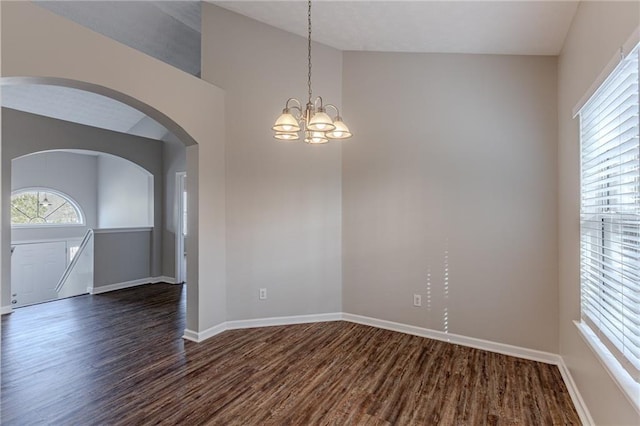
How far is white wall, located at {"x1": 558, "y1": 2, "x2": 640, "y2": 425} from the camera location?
1.58m

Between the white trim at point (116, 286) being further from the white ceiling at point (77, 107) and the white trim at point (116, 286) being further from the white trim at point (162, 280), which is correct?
the white ceiling at point (77, 107)

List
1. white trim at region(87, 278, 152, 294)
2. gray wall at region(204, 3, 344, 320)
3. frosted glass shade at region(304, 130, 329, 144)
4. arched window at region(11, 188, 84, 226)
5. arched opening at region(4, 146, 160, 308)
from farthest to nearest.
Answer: arched window at region(11, 188, 84, 226)
arched opening at region(4, 146, 160, 308)
white trim at region(87, 278, 152, 294)
gray wall at region(204, 3, 344, 320)
frosted glass shade at region(304, 130, 329, 144)

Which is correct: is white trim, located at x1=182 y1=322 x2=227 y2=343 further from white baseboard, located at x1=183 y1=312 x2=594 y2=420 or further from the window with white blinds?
the window with white blinds

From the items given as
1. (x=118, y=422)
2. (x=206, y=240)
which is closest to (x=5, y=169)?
(x=206, y=240)

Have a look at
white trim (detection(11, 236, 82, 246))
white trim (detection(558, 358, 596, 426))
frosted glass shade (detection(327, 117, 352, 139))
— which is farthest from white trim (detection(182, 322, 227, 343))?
white trim (detection(11, 236, 82, 246))

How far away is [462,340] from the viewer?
3.22 metres

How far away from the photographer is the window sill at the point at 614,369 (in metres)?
1.39

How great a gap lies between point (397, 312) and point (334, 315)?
30.9 inches

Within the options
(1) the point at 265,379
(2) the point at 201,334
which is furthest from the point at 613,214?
(2) the point at 201,334

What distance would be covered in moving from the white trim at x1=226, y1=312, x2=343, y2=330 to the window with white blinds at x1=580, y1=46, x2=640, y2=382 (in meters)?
2.48

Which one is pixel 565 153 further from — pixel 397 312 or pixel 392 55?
pixel 397 312

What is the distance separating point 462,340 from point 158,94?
3.87 metres

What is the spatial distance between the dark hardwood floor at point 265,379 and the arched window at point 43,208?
5.27 meters

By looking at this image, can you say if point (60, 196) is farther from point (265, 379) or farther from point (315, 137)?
point (315, 137)
